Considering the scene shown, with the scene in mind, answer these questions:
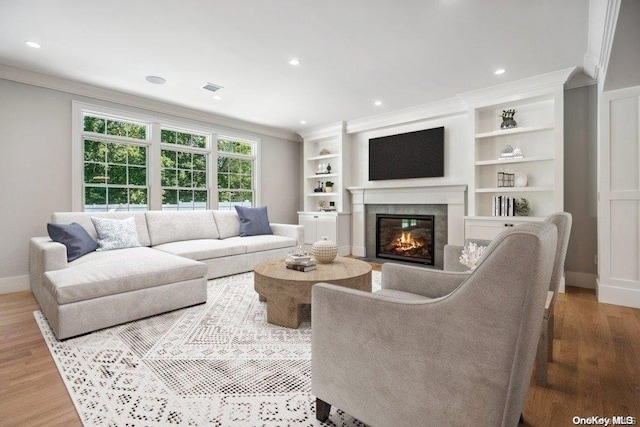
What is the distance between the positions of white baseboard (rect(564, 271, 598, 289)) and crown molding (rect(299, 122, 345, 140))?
156 inches

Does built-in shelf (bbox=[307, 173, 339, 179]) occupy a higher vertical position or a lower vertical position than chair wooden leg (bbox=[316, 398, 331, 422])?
higher

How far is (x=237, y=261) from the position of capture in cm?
414

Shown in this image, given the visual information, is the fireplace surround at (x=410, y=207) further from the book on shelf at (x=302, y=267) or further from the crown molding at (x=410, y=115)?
the book on shelf at (x=302, y=267)

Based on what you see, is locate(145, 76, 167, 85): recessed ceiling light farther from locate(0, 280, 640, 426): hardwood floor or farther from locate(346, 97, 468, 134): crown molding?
locate(346, 97, 468, 134): crown molding

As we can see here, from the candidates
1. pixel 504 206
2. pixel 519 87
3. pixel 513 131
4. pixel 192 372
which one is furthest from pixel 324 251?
pixel 519 87

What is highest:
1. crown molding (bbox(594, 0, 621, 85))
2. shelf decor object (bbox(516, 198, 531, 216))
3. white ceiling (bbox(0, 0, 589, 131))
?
white ceiling (bbox(0, 0, 589, 131))

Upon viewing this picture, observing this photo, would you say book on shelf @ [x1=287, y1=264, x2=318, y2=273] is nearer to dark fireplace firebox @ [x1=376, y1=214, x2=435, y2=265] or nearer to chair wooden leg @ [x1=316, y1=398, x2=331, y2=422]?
chair wooden leg @ [x1=316, y1=398, x2=331, y2=422]

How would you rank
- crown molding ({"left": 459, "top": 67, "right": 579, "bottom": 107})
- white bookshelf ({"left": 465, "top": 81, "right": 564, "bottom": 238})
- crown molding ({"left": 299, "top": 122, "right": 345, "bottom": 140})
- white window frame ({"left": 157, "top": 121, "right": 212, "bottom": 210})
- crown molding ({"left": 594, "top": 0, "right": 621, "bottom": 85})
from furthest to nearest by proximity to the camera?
crown molding ({"left": 299, "top": 122, "right": 345, "bottom": 140}), white window frame ({"left": 157, "top": 121, "right": 212, "bottom": 210}), white bookshelf ({"left": 465, "top": 81, "right": 564, "bottom": 238}), crown molding ({"left": 459, "top": 67, "right": 579, "bottom": 107}), crown molding ({"left": 594, "top": 0, "right": 621, "bottom": 85})

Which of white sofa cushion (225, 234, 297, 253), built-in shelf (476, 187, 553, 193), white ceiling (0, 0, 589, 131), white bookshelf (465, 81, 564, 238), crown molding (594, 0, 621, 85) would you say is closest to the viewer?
crown molding (594, 0, 621, 85)

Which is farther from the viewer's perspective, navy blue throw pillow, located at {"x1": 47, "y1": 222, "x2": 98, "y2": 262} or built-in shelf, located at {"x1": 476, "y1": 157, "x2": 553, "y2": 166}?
built-in shelf, located at {"x1": 476, "y1": 157, "x2": 553, "y2": 166}

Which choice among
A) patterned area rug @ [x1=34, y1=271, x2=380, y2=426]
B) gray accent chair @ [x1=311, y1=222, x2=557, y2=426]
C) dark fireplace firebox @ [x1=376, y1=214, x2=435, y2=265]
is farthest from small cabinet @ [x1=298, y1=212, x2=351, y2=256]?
gray accent chair @ [x1=311, y1=222, x2=557, y2=426]

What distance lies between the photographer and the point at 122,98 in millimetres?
4230

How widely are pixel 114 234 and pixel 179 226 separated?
910mm

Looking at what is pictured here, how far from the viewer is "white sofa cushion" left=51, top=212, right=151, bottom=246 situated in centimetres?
340
